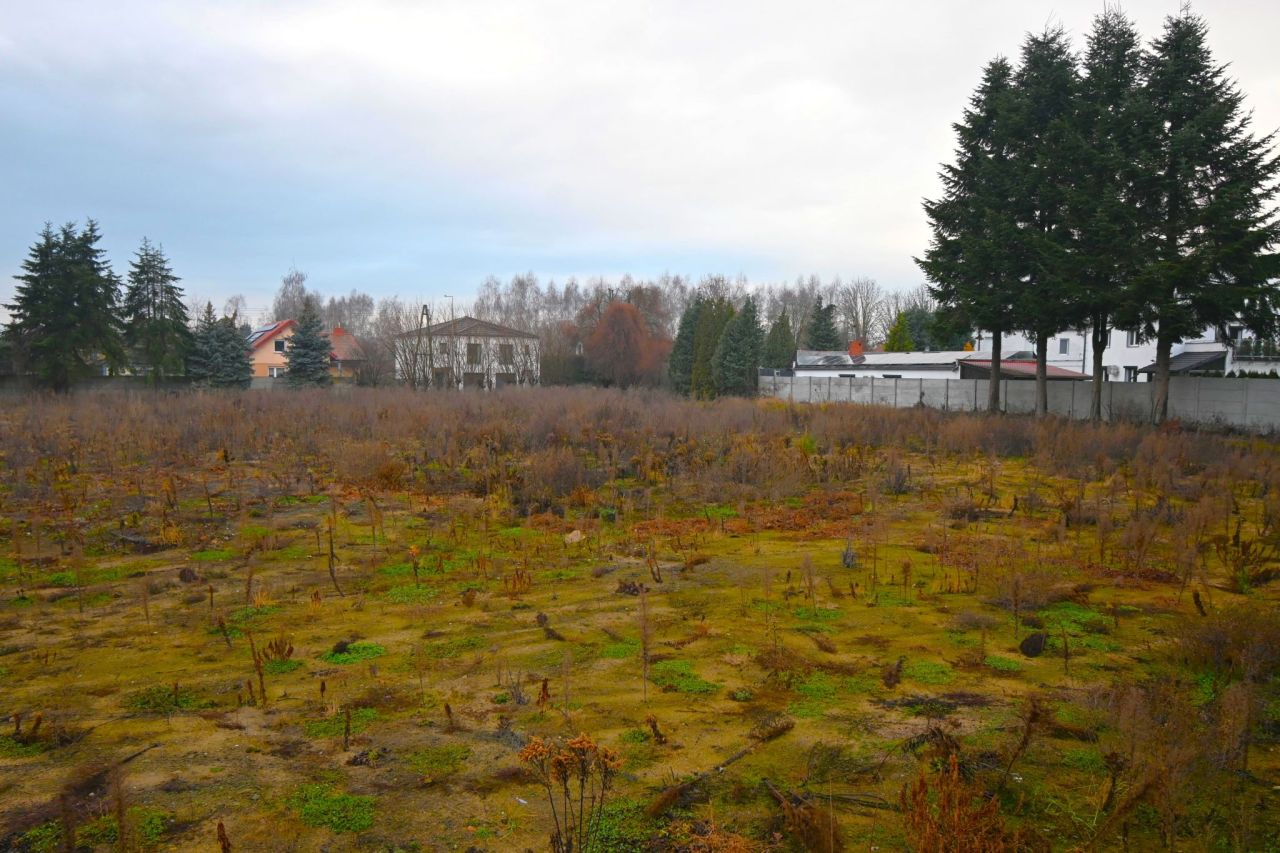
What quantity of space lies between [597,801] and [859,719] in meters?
1.47

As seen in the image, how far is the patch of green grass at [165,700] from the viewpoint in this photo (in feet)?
13.6

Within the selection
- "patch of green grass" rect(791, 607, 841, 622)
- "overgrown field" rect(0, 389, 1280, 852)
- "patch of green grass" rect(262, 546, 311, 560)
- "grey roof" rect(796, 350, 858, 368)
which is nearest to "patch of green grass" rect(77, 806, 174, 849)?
"overgrown field" rect(0, 389, 1280, 852)

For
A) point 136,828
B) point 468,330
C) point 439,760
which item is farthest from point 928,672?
point 468,330

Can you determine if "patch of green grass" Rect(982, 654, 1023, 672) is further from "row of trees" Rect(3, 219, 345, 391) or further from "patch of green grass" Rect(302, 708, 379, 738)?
"row of trees" Rect(3, 219, 345, 391)

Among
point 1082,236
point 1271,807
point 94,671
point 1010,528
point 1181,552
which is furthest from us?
point 1082,236

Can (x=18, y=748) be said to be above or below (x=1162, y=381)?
below

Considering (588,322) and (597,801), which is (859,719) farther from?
(588,322)

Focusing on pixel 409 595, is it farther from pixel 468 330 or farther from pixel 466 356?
pixel 468 330

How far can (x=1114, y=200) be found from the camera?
19.4 m

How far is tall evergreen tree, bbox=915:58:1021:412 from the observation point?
74.6ft

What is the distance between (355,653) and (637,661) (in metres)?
1.80

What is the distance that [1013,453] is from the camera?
15.7 metres

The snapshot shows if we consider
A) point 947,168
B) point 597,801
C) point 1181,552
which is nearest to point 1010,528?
point 1181,552

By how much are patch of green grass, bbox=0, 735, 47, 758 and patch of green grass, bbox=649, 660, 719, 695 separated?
9.91ft
